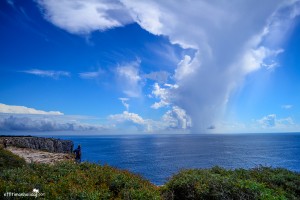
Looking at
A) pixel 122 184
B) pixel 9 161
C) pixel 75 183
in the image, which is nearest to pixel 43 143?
→ pixel 9 161

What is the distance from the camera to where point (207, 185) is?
1107 cm

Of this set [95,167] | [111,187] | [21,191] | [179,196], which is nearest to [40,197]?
[21,191]

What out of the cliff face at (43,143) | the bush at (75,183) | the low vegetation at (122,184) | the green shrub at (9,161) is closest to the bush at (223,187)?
the low vegetation at (122,184)

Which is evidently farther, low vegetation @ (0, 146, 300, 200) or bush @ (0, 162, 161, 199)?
low vegetation @ (0, 146, 300, 200)

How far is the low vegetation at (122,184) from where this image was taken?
7.55 meters

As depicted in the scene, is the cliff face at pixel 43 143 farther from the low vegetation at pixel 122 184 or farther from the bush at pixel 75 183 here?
the low vegetation at pixel 122 184

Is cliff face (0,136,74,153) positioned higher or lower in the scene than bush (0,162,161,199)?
lower

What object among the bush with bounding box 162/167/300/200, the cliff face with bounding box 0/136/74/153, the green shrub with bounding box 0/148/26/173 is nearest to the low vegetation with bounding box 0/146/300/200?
the bush with bounding box 162/167/300/200

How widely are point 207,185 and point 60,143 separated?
64933 millimetres

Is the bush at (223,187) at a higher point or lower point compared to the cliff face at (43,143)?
higher

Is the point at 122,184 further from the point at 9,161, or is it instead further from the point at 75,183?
the point at 9,161

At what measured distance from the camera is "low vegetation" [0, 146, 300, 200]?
24.8 feet

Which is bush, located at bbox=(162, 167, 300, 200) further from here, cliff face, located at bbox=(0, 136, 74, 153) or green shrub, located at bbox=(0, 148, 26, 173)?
cliff face, located at bbox=(0, 136, 74, 153)

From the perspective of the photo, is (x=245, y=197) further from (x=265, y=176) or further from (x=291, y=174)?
(x=291, y=174)
